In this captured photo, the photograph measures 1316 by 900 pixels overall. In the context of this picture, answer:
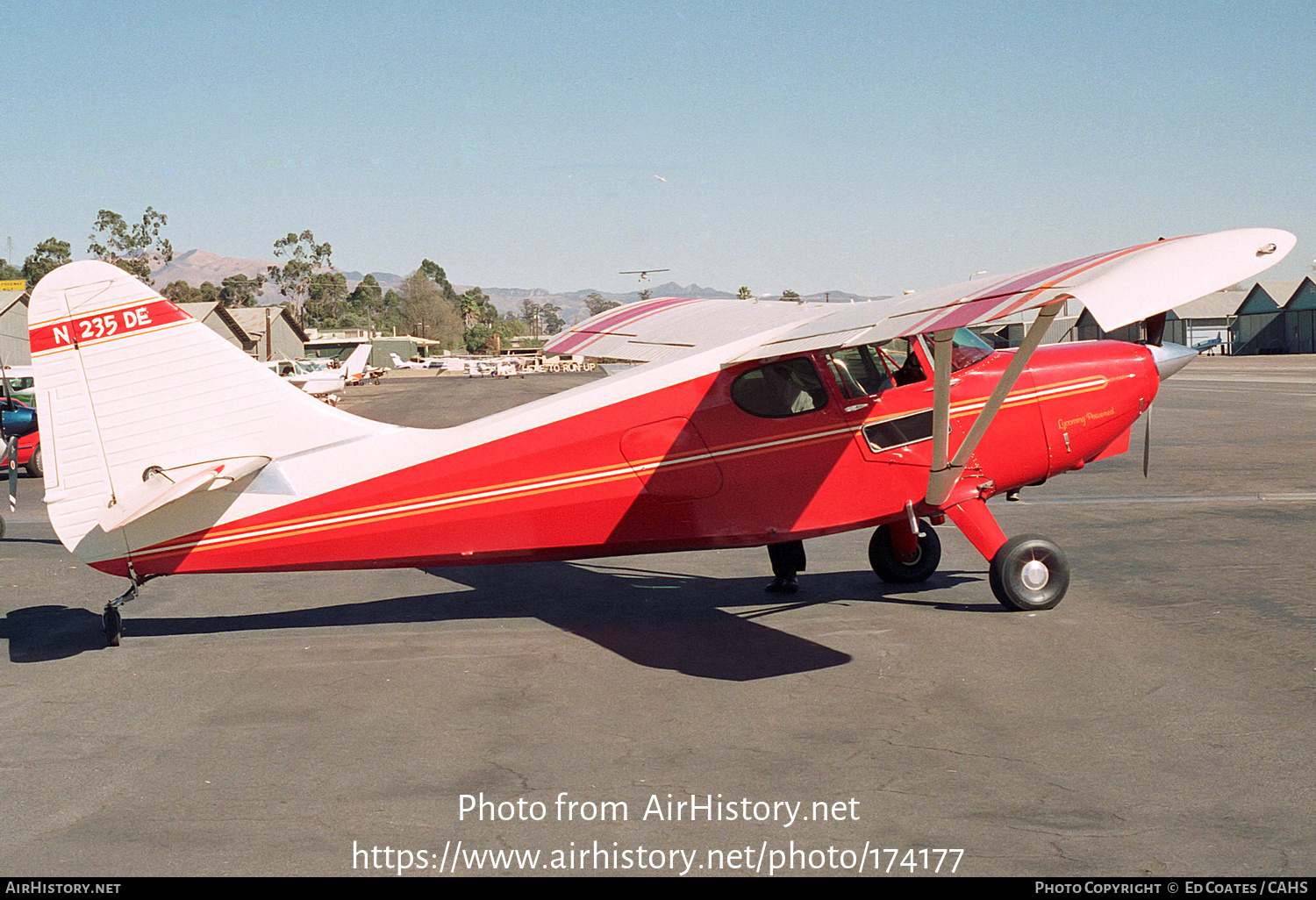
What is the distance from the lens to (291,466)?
7.30m

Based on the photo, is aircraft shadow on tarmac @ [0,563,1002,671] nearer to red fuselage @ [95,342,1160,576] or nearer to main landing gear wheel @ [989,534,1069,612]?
main landing gear wheel @ [989,534,1069,612]

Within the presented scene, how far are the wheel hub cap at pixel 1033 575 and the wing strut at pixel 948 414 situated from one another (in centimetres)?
86

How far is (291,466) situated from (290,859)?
11.8 feet

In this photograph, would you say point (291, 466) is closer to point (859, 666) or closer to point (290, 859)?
point (290, 859)

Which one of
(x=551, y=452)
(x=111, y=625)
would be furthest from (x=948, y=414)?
(x=111, y=625)

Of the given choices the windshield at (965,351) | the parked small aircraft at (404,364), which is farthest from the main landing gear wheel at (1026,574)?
the parked small aircraft at (404,364)

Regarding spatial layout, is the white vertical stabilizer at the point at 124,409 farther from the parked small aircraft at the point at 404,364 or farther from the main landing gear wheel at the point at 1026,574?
the parked small aircraft at the point at 404,364

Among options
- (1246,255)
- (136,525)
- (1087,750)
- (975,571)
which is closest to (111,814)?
(136,525)

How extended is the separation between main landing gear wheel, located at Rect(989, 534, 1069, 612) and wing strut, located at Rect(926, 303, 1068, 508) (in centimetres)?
68

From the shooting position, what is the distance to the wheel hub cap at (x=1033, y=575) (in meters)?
8.06

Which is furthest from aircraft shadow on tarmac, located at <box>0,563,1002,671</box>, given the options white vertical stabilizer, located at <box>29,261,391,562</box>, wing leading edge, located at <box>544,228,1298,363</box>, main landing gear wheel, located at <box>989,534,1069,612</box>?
wing leading edge, located at <box>544,228,1298,363</box>

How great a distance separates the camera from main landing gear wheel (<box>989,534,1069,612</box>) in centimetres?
802

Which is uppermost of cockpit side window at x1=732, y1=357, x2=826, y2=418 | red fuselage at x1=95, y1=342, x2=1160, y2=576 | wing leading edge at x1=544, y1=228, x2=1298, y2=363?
wing leading edge at x1=544, y1=228, x2=1298, y2=363

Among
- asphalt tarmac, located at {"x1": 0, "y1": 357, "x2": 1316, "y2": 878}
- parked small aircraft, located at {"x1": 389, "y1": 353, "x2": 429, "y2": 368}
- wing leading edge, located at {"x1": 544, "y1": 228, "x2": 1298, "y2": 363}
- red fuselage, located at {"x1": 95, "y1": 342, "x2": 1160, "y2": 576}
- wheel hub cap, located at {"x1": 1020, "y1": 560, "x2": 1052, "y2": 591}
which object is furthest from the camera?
parked small aircraft, located at {"x1": 389, "y1": 353, "x2": 429, "y2": 368}
